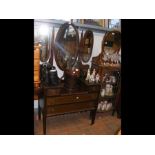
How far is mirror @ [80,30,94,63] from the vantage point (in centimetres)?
200

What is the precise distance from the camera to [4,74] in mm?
1113

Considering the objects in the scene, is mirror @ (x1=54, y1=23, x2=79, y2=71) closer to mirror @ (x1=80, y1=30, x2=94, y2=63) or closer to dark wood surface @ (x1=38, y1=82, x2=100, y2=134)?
mirror @ (x1=80, y1=30, x2=94, y2=63)

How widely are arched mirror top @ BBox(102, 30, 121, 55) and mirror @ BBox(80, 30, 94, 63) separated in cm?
16

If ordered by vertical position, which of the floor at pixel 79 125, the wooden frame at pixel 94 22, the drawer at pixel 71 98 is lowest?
the floor at pixel 79 125

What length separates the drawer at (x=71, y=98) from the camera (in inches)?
67.3

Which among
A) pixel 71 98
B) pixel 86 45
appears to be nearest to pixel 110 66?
pixel 86 45

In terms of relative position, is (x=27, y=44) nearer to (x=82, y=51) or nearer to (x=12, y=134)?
(x=12, y=134)

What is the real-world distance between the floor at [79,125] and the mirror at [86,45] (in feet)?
2.45

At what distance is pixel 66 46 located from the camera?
1846 millimetres

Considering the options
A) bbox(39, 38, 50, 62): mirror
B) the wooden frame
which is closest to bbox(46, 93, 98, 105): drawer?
bbox(39, 38, 50, 62): mirror

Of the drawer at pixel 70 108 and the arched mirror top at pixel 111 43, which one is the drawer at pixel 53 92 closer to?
the drawer at pixel 70 108

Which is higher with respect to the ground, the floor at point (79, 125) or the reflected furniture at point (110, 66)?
the reflected furniture at point (110, 66)

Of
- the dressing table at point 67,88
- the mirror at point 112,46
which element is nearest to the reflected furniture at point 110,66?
the mirror at point 112,46
